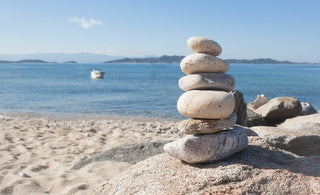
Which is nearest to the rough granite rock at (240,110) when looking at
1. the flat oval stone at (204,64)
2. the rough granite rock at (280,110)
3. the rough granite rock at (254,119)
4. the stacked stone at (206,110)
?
the rough granite rock at (254,119)

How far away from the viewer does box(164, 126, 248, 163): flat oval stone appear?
14.3 ft

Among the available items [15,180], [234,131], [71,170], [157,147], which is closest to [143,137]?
[157,147]

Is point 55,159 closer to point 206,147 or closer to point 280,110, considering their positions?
point 206,147

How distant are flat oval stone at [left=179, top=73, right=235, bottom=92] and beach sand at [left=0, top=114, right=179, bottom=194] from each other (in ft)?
8.01

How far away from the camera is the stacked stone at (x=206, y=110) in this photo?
169 inches

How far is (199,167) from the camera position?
4410 mm

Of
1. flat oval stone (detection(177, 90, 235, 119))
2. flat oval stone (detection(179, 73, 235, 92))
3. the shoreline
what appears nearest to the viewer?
flat oval stone (detection(177, 90, 235, 119))

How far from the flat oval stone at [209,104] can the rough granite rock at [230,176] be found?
0.69m

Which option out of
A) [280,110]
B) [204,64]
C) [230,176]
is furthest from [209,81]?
[280,110]

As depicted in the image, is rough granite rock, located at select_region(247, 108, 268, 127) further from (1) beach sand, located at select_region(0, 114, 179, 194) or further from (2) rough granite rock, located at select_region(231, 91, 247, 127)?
(1) beach sand, located at select_region(0, 114, 179, 194)

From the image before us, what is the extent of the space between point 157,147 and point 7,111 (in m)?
15.1

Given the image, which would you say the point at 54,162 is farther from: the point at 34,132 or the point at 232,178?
the point at 232,178

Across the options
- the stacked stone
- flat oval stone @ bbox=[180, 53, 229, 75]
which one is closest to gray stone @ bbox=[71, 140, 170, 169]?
the stacked stone

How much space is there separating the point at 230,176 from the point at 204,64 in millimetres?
1592
